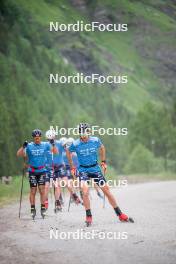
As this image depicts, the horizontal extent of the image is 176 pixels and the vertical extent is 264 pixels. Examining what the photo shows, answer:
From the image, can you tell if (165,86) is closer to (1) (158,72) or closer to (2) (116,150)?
(1) (158,72)

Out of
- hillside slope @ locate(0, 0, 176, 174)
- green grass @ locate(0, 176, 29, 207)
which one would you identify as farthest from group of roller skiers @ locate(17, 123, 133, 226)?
hillside slope @ locate(0, 0, 176, 174)

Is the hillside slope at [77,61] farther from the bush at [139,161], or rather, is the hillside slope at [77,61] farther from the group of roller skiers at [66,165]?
the group of roller skiers at [66,165]

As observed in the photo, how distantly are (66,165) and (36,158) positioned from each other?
4609 mm

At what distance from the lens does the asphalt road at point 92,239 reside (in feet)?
31.0

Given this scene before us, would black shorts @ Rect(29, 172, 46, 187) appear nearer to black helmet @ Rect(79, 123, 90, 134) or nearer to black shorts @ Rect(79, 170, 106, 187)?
black shorts @ Rect(79, 170, 106, 187)

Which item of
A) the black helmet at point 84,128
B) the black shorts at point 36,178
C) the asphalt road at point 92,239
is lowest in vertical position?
the asphalt road at point 92,239

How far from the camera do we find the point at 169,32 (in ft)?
56.1

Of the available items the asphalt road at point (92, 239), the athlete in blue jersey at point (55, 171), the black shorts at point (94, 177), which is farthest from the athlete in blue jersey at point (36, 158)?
the black shorts at point (94, 177)

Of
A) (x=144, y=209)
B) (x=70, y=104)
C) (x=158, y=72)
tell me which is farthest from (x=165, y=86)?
(x=70, y=104)

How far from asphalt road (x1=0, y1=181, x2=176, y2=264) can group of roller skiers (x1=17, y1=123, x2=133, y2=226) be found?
49 centimetres

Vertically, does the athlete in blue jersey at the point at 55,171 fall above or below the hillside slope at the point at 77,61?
below

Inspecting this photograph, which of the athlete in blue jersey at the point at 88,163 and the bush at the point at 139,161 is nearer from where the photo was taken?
the athlete in blue jersey at the point at 88,163

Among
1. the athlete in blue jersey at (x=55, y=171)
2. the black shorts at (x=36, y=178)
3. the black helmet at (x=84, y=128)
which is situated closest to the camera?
the black helmet at (x=84, y=128)

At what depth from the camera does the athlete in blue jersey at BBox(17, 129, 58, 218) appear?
626 inches
